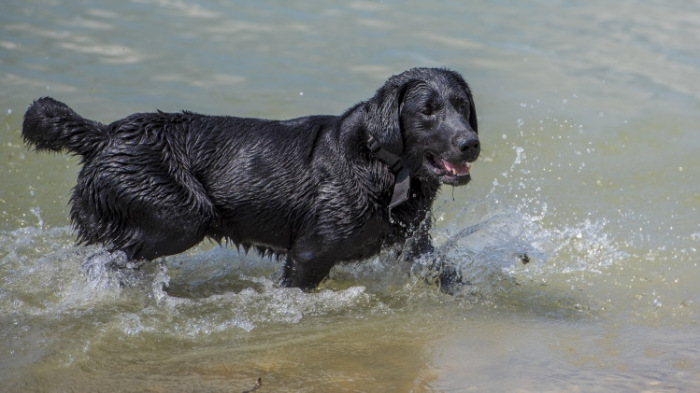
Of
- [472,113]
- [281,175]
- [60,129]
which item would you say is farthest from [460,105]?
[60,129]

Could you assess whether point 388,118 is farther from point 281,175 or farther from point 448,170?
point 281,175

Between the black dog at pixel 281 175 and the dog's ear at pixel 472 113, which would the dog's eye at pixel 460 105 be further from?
the dog's ear at pixel 472 113

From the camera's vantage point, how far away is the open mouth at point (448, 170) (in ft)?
15.3

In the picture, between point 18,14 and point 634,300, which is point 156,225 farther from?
point 18,14

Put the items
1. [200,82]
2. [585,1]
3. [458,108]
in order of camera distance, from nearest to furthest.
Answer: [458,108], [200,82], [585,1]

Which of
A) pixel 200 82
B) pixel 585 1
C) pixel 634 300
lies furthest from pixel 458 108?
pixel 585 1

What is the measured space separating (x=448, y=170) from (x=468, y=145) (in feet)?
0.75

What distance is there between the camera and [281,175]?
16.5 feet

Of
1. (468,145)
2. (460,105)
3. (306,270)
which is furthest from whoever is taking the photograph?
(306,270)

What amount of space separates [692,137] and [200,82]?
4.79 m

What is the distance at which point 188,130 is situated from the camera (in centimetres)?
508

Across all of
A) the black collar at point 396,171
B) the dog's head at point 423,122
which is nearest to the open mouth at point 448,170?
the dog's head at point 423,122

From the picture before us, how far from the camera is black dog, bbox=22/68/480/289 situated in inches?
188

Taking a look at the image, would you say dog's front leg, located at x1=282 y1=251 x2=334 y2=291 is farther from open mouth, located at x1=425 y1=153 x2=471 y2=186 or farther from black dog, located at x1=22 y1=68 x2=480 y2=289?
open mouth, located at x1=425 y1=153 x2=471 y2=186
